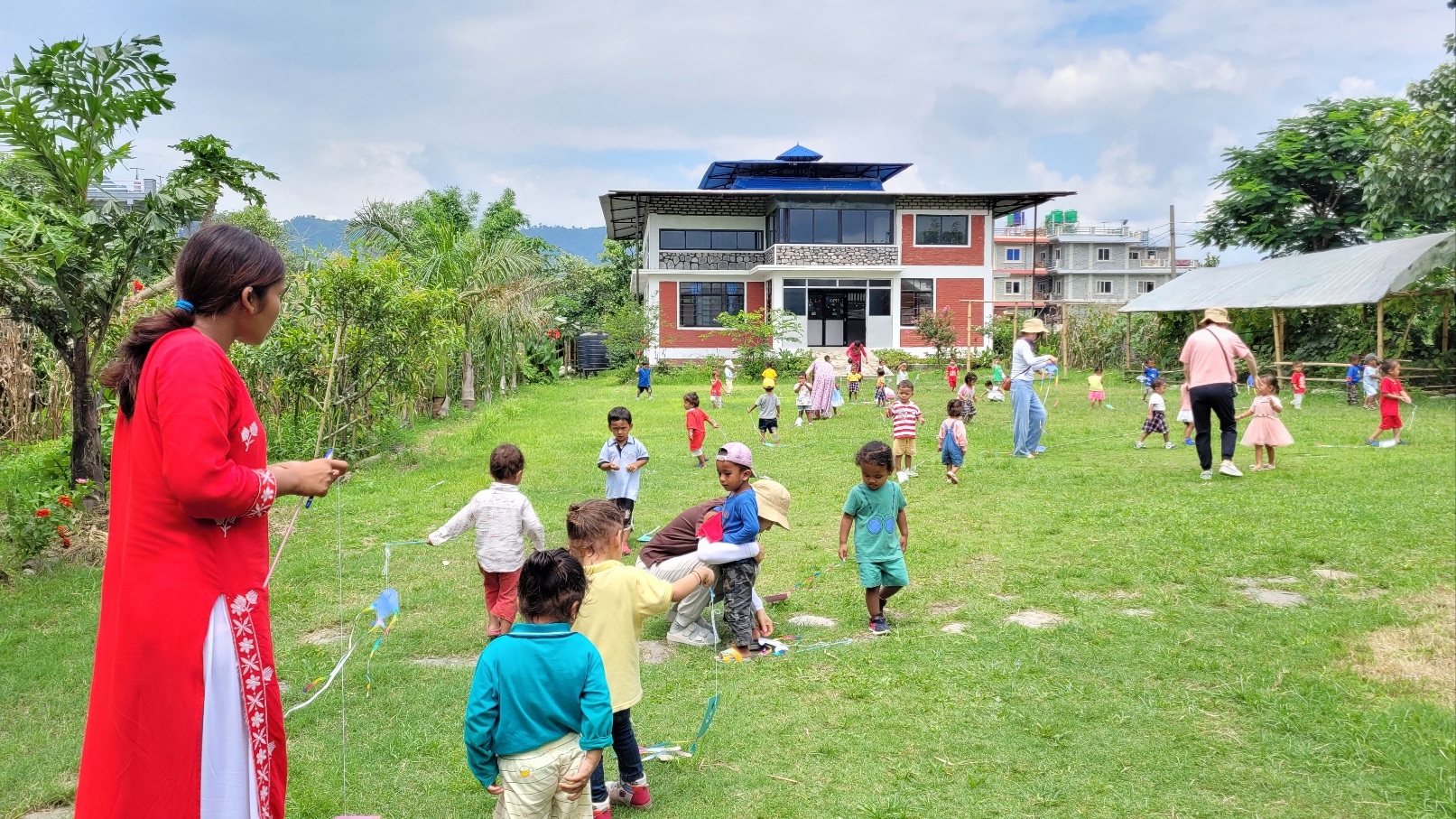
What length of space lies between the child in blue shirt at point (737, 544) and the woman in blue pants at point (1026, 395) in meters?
8.22

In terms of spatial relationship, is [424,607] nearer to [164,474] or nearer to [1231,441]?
[164,474]

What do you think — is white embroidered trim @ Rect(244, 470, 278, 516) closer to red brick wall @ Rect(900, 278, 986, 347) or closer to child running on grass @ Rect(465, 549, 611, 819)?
child running on grass @ Rect(465, 549, 611, 819)

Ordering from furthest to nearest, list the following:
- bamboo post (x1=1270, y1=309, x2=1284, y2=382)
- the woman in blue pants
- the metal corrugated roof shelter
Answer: bamboo post (x1=1270, y1=309, x2=1284, y2=382) → the metal corrugated roof shelter → the woman in blue pants

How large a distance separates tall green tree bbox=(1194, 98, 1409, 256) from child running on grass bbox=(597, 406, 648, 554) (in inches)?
1189

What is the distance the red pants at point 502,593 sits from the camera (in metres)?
5.70

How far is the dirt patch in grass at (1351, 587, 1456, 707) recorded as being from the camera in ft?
15.2

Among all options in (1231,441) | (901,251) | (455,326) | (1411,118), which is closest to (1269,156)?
(901,251)

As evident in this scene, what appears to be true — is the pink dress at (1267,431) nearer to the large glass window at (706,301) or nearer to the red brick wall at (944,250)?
the red brick wall at (944,250)

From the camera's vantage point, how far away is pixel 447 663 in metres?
5.73

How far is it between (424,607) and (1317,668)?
215 inches

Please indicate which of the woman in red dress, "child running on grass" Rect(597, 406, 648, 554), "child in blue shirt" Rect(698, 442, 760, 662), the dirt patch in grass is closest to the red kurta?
the woman in red dress

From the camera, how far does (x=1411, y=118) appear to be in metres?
16.1

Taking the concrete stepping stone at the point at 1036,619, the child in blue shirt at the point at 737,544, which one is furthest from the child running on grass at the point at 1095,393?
the child in blue shirt at the point at 737,544

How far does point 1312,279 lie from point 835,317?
17.1 meters
